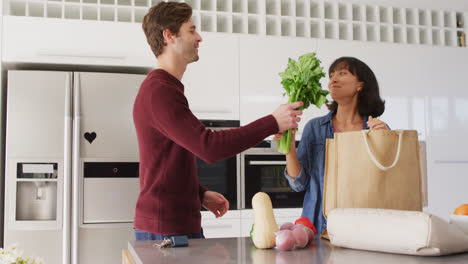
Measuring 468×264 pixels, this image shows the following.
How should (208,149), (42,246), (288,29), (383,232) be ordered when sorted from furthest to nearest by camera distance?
1. (288,29)
2. (42,246)
3. (208,149)
4. (383,232)

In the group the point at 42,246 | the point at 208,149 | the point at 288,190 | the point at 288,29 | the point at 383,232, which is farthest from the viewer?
the point at 288,29

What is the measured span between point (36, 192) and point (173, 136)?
1.93 metres

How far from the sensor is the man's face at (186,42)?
1.45 meters

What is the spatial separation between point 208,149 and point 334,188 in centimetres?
34

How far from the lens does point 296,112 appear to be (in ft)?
4.17

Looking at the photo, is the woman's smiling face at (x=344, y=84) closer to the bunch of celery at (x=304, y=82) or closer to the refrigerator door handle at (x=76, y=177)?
the bunch of celery at (x=304, y=82)

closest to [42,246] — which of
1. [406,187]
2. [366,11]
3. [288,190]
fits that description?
[288,190]

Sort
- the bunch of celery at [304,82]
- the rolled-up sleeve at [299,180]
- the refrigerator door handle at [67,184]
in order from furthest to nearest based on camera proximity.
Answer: the refrigerator door handle at [67,184] < the rolled-up sleeve at [299,180] < the bunch of celery at [304,82]

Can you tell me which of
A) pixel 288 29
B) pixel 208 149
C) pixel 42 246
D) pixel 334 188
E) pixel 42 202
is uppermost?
pixel 288 29

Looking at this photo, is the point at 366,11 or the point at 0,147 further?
the point at 366,11

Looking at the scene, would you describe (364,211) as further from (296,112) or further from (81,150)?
(81,150)

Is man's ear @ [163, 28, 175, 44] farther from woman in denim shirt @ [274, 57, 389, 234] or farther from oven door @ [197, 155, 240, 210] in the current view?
oven door @ [197, 155, 240, 210]

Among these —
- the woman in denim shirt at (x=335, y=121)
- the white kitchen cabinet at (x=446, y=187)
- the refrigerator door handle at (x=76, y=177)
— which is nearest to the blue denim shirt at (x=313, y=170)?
the woman in denim shirt at (x=335, y=121)

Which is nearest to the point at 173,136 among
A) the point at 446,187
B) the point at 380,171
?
the point at 380,171
